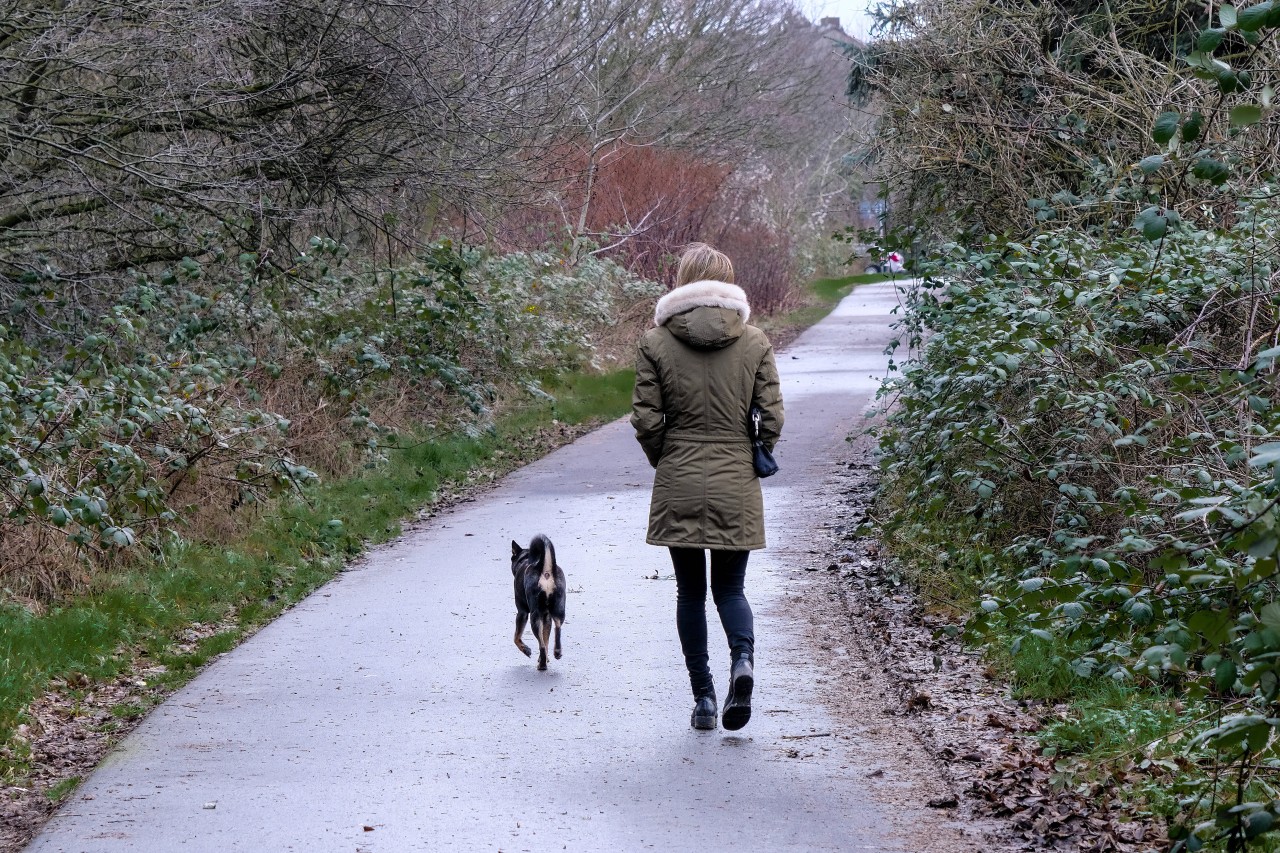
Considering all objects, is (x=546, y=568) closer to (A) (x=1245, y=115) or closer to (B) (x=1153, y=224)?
(B) (x=1153, y=224)

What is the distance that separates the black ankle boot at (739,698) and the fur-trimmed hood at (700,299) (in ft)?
5.03

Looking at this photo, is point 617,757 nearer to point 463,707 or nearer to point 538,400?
point 463,707

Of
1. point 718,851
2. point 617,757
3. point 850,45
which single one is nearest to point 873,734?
point 617,757

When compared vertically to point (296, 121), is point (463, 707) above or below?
below

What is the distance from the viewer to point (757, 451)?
6.29m

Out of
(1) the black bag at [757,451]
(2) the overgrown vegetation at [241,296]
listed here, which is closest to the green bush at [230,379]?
(2) the overgrown vegetation at [241,296]

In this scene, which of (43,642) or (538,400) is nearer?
(43,642)

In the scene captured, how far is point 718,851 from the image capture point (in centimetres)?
488

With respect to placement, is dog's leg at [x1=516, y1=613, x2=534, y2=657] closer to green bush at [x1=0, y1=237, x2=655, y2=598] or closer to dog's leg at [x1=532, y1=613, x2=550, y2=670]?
dog's leg at [x1=532, y1=613, x2=550, y2=670]

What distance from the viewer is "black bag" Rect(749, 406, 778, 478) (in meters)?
6.27

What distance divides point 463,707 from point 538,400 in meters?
12.0

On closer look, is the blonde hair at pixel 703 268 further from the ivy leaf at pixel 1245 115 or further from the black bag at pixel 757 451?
the ivy leaf at pixel 1245 115

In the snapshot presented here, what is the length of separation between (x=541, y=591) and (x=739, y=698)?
4.89 ft

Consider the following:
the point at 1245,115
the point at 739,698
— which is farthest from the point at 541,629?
the point at 1245,115
